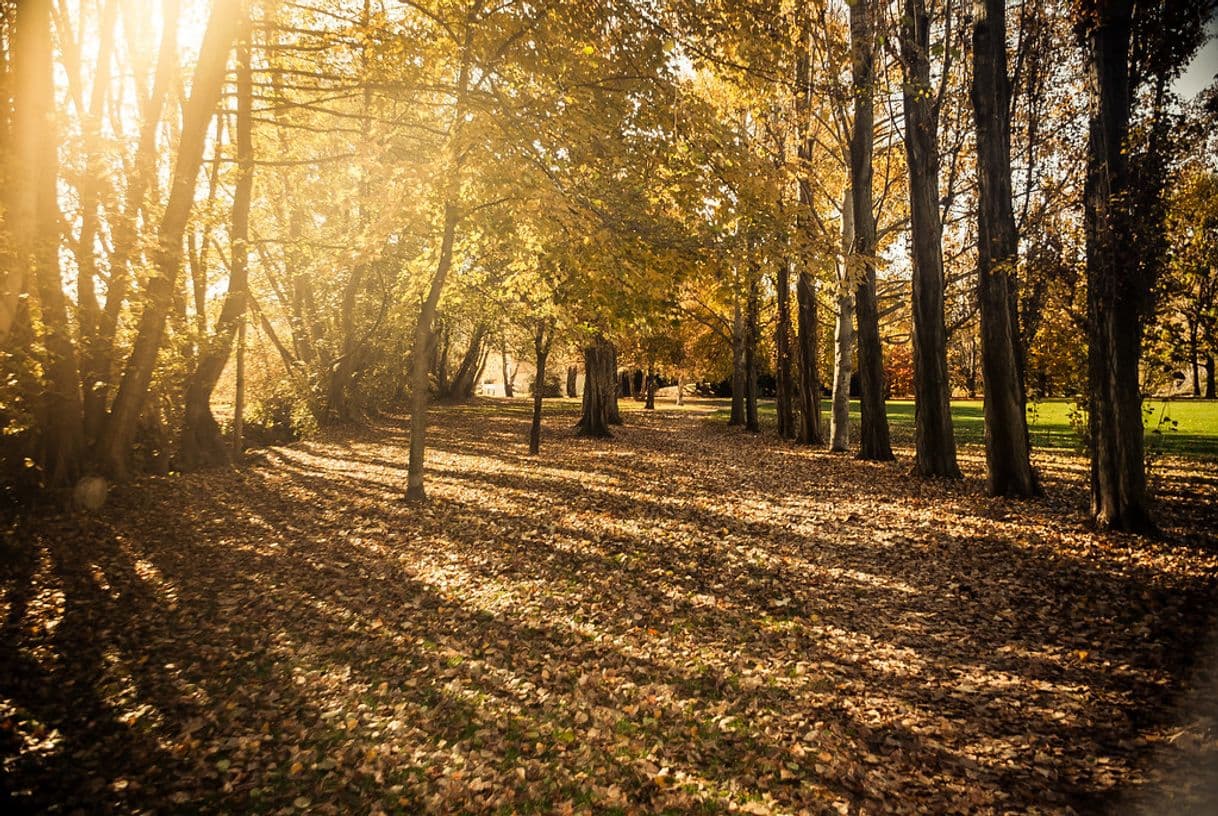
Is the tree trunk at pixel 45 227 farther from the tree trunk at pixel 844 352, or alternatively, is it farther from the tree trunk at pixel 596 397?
the tree trunk at pixel 844 352

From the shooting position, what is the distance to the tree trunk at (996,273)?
10336 mm

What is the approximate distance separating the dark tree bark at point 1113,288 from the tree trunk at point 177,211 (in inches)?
540

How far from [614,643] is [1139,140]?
9418 millimetres

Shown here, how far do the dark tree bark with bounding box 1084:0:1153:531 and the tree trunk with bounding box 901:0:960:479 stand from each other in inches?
162

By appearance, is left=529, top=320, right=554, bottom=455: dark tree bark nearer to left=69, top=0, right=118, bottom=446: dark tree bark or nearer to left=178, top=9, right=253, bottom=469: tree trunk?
left=178, top=9, right=253, bottom=469: tree trunk

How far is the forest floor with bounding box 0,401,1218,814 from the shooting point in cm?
399

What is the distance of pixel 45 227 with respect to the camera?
29.8 ft

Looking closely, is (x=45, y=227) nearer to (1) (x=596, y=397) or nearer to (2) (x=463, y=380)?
(1) (x=596, y=397)

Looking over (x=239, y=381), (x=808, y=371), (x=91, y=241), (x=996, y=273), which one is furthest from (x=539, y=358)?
(x=996, y=273)

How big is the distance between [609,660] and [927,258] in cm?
1138

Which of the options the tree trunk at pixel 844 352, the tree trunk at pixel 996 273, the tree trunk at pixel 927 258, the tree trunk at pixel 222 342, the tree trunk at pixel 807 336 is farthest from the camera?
the tree trunk at pixel 807 336

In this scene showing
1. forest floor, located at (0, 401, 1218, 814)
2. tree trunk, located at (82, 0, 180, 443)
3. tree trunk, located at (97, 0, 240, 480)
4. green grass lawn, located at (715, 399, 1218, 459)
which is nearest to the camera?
forest floor, located at (0, 401, 1218, 814)

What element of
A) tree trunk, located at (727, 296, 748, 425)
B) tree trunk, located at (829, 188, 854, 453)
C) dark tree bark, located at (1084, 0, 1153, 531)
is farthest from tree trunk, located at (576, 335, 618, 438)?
dark tree bark, located at (1084, 0, 1153, 531)

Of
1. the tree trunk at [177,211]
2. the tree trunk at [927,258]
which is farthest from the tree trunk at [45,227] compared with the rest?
the tree trunk at [927,258]
